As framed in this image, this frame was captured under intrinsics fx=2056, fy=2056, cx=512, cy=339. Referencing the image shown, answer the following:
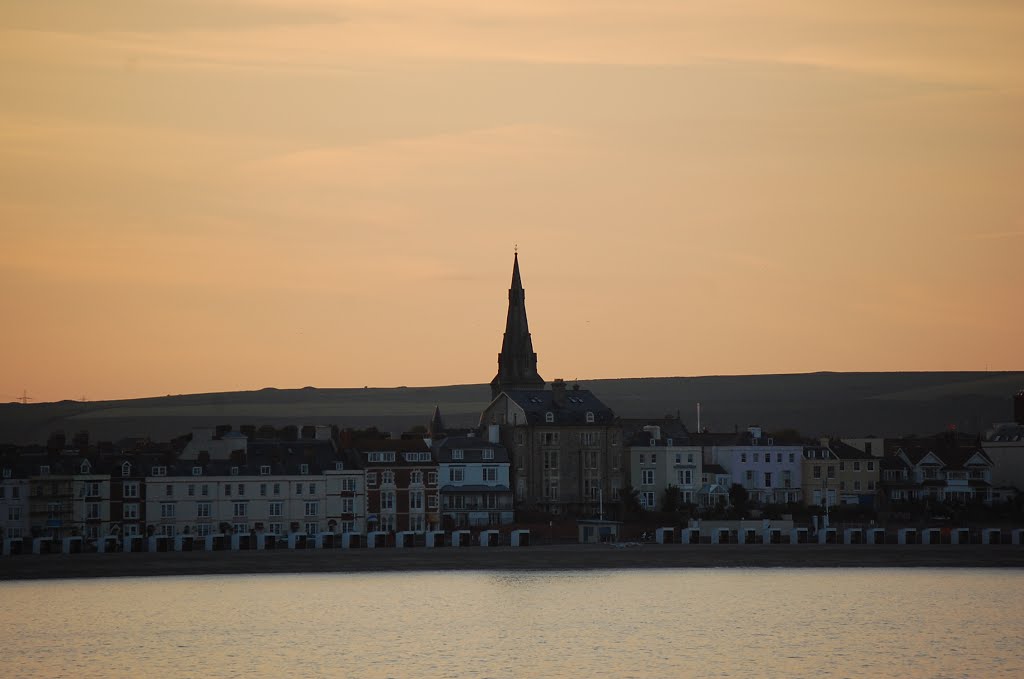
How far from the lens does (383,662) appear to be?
88438mm

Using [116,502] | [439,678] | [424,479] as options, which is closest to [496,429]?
[424,479]

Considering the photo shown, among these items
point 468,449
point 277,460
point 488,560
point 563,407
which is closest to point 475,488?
point 468,449

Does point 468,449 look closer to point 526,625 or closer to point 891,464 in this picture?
point 891,464

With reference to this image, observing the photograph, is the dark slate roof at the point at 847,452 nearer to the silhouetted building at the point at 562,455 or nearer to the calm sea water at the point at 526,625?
the silhouetted building at the point at 562,455

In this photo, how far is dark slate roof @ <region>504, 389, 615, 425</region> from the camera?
531 feet

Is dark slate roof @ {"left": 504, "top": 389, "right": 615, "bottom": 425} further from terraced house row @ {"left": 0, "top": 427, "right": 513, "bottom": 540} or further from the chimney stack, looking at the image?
terraced house row @ {"left": 0, "top": 427, "right": 513, "bottom": 540}

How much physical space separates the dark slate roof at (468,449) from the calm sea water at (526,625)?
2753cm

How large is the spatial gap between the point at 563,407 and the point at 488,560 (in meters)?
33.9

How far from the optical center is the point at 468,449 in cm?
15812

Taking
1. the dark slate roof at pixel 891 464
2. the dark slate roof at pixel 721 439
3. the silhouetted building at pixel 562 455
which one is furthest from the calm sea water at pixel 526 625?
the dark slate roof at pixel 891 464

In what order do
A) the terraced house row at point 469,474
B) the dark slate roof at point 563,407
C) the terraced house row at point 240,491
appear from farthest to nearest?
1. the dark slate roof at point 563,407
2. the terraced house row at point 469,474
3. the terraced house row at point 240,491

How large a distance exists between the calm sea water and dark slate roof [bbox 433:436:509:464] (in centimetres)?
2753

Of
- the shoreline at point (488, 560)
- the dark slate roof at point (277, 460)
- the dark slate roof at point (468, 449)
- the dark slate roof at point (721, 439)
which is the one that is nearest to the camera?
the shoreline at point (488, 560)

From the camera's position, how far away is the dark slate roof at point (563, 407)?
161875 millimetres
